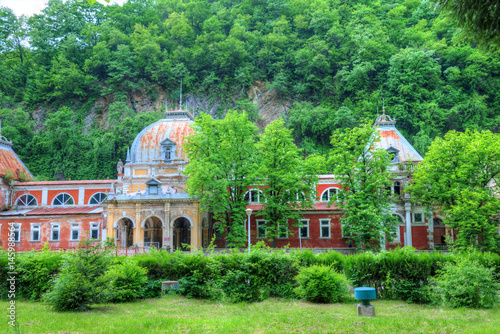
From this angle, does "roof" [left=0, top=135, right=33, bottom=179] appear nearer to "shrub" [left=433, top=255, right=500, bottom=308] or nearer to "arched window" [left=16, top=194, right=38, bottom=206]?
"arched window" [left=16, top=194, right=38, bottom=206]

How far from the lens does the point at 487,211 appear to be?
96.2 ft

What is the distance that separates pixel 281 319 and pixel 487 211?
22621mm

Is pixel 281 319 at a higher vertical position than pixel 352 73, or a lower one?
lower

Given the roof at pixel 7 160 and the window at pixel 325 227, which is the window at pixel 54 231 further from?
the window at pixel 325 227

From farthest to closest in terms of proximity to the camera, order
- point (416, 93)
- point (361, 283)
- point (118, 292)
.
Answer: point (416, 93) → point (361, 283) → point (118, 292)

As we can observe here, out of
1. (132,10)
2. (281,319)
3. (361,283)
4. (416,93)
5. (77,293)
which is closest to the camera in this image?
(281,319)

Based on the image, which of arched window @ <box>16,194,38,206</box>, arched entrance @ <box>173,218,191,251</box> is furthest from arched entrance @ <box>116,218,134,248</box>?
arched window @ <box>16,194,38,206</box>

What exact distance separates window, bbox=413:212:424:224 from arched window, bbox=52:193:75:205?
1413 inches

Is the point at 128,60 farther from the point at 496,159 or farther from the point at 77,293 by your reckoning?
the point at 77,293

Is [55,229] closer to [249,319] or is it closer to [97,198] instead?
[97,198]

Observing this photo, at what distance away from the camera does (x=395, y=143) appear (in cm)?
4416

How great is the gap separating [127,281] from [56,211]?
102 ft

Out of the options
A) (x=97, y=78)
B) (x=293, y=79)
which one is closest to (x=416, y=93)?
A: (x=293, y=79)

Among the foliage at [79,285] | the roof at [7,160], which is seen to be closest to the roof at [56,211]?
the roof at [7,160]
